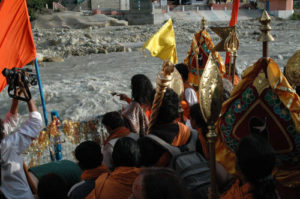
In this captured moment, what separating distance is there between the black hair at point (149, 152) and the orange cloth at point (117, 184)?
94 mm

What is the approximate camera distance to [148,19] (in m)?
32.2

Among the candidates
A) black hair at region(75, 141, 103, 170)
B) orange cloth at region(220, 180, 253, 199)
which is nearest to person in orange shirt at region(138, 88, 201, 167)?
black hair at region(75, 141, 103, 170)

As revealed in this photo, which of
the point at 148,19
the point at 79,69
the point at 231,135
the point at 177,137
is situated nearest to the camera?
the point at 231,135

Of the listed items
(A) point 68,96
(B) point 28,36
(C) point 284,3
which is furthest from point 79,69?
(C) point 284,3

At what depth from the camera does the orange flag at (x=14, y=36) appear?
351cm

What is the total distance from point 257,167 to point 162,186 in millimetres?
434

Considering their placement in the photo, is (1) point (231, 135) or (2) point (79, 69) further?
(2) point (79, 69)

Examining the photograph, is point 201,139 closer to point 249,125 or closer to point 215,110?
point 249,125

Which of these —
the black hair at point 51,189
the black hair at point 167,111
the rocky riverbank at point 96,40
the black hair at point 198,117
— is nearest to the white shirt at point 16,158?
the black hair at point 51,189

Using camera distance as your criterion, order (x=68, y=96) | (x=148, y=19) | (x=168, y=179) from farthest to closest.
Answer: (x=148, y=19) → (x=68, y=96) → (x=168, y=179)

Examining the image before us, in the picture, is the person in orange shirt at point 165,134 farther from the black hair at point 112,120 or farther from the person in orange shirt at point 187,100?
the person in orange shirt at point 187,100

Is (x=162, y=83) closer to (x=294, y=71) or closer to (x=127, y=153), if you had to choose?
(x=127, y=153)

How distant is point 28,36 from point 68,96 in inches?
171

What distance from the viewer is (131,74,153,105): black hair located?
10.1 ft
